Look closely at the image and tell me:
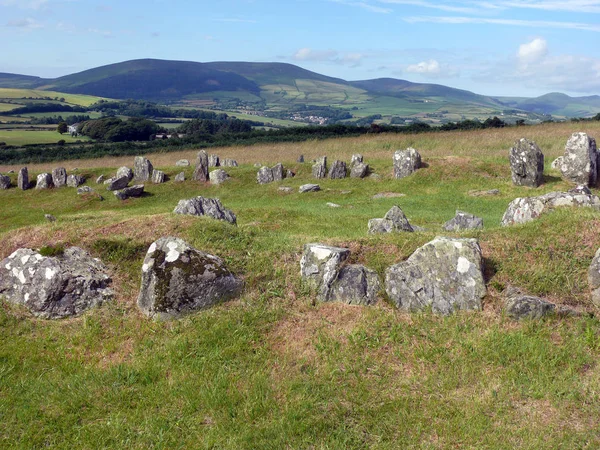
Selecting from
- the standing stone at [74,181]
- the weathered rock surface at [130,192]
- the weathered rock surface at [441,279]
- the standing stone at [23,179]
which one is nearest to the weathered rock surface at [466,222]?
the weathered rock surface at [441,279]

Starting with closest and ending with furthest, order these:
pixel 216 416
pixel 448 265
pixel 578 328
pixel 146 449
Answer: pixel 146 449 → pixel 216 416 → pixel 578 328 → pixel 448 265

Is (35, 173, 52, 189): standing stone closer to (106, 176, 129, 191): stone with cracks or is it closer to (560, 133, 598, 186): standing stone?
(106, 176, 129, 191): stone with cracks

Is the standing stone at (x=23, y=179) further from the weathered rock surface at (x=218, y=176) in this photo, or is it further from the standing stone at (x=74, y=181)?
the weathered rock surface at (x=218, y=176)

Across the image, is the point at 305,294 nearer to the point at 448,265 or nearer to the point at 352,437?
the point at 448,265

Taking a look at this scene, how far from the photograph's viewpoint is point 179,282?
10508 mm

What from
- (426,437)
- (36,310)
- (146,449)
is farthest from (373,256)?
(36,310)

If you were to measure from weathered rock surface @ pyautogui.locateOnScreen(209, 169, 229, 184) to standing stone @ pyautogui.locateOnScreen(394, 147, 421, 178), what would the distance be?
12.9 meters

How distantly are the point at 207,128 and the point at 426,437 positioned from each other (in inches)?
3343

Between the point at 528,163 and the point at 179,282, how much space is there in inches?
983

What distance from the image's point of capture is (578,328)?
939 cm

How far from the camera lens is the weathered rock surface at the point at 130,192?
34938 millimetres

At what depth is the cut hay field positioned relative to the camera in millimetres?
7383

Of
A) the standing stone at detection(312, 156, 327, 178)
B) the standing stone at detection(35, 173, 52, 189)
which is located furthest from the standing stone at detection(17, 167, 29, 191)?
the standing stone at detection(312, 156, 327, 178)

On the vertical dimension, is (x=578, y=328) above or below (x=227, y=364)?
above
